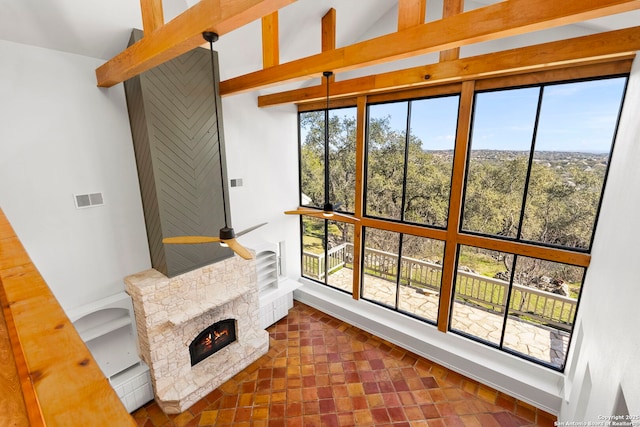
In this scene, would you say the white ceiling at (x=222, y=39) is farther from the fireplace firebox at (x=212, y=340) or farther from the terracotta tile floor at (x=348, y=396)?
the terracotta tile floor at (x=348, y=396)

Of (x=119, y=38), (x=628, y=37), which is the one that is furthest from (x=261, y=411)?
(x=628, y=37)

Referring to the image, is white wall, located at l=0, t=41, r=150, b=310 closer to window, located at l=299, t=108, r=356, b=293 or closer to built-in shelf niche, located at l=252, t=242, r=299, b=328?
built-in shelf niche, located at l=252, t=242, r=299, b=328

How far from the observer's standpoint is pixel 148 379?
4.30m

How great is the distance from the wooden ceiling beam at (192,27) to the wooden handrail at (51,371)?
1838 mm

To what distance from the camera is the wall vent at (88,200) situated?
12.3 ft

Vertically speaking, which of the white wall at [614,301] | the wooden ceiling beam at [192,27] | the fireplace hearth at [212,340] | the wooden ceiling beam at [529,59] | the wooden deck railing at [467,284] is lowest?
the fireplace hearth at [212,340]

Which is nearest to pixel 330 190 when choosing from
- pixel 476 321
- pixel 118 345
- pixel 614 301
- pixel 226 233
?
pixel 226 233

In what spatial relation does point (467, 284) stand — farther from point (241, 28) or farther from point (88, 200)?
point (88, 200)

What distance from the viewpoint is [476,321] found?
Result: 6332mm

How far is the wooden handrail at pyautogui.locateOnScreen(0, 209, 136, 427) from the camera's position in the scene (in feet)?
1.65

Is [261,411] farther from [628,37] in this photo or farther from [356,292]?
[628,37]

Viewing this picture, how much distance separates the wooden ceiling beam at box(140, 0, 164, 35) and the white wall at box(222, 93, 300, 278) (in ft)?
8.54

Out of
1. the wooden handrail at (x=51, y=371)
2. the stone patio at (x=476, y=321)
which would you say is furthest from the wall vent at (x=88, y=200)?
the stone patio at (x=476, y=321)

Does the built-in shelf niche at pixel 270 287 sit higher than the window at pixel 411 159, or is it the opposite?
the window at pixel 411 159
